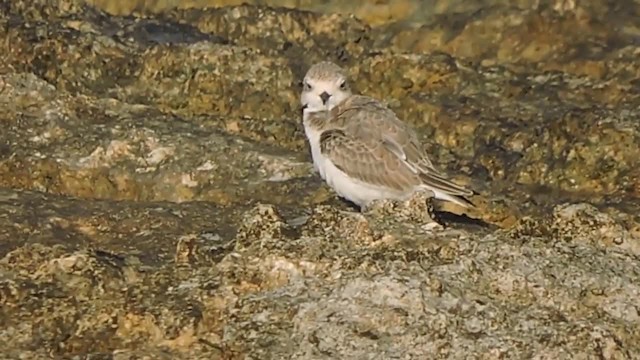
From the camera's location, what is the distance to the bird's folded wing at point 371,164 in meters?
11.6

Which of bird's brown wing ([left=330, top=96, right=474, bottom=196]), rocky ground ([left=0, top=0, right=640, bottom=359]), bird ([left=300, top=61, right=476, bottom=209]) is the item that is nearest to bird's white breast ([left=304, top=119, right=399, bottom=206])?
bird ([left=300, top=61, right=476, bottom=209])

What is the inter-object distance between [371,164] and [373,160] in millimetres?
54

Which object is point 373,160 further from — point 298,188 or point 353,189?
point 298,188

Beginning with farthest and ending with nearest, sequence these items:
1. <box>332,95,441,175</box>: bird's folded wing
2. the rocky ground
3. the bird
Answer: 1. <box>332,95,441,175</box>: bird's folded wing
2. the bird
3. the rocky ground

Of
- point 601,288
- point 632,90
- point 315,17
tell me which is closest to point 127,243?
point 601,288

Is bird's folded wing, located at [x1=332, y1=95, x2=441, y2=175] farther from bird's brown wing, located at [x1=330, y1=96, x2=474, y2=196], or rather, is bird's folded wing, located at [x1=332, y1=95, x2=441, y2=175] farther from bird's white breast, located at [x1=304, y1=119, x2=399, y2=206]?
bird's white breast, located at [x1=304, y1=119, x2=399, y2=206]

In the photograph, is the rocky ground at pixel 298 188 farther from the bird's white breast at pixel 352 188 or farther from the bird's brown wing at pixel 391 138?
the bird's brown wing at pixel 391 138

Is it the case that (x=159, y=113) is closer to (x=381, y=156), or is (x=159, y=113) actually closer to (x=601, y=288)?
(x=381, y=156)

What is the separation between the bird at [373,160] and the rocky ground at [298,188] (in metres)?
0.30

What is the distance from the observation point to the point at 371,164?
11.7 meters

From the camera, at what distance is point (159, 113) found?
45.7 feet

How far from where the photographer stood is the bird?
11.6 m

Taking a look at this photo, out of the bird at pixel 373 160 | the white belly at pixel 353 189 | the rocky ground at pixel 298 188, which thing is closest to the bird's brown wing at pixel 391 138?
the bird at pixel 373 160

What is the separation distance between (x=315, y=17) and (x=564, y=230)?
9673 millimetres
